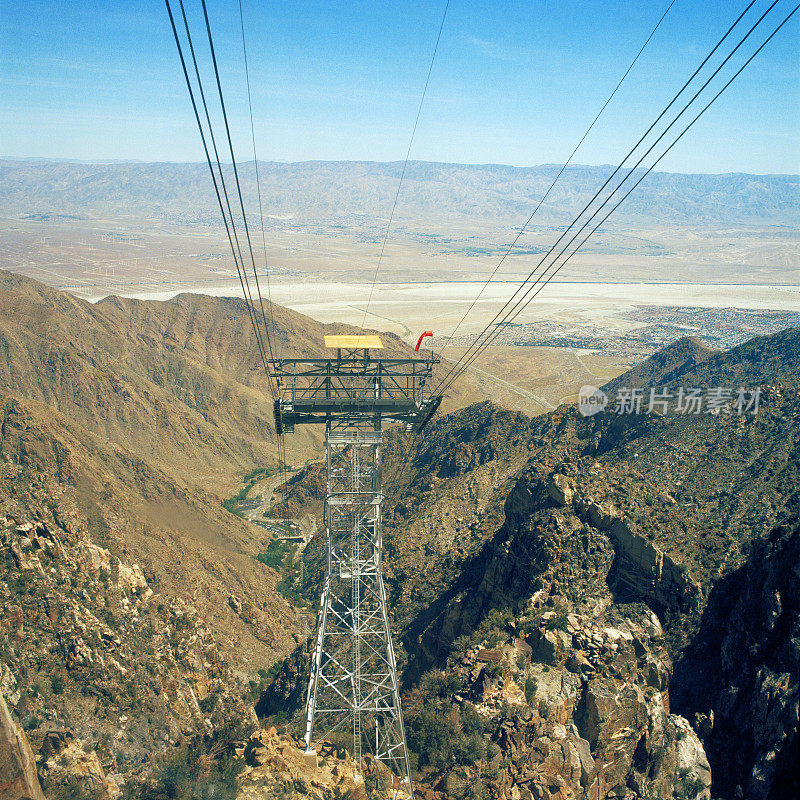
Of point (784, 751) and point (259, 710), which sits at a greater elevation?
point (784, 751)

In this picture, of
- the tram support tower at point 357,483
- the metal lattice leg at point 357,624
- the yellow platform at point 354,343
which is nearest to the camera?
the tram support tower at point 357,483

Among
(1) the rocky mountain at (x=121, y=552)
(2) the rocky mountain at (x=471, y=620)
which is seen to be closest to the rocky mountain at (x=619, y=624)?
(2) the rocky mountain at (x=471, y=620)

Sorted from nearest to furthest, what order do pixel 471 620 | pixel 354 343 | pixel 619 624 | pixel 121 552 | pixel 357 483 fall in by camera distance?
pixel 354 343, pixel 619 624, pixel 357 483, pixel 471 620, pixel 121 552

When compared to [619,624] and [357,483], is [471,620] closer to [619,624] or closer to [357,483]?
[619,624]

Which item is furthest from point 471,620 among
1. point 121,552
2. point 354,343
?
point 121,552

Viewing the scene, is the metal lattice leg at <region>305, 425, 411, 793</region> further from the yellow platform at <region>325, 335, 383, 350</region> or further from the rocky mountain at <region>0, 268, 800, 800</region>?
the yellow platform at <region>325, 335, 383, 350</region>

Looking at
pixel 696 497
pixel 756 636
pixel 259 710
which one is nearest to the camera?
pixel 756 636

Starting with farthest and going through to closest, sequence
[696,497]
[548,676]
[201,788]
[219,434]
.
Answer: [219,434] < [696,497] < [548,676] < [201,788]

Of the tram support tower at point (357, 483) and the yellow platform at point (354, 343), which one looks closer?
the tram support tower at point (357, 483)

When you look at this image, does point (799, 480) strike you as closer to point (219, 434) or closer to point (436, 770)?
point (436, 770)

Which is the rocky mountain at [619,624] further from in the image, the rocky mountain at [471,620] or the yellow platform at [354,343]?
the yellow platform at [354,343]

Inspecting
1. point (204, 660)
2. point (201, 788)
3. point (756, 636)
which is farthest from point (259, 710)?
point (756, 636)
